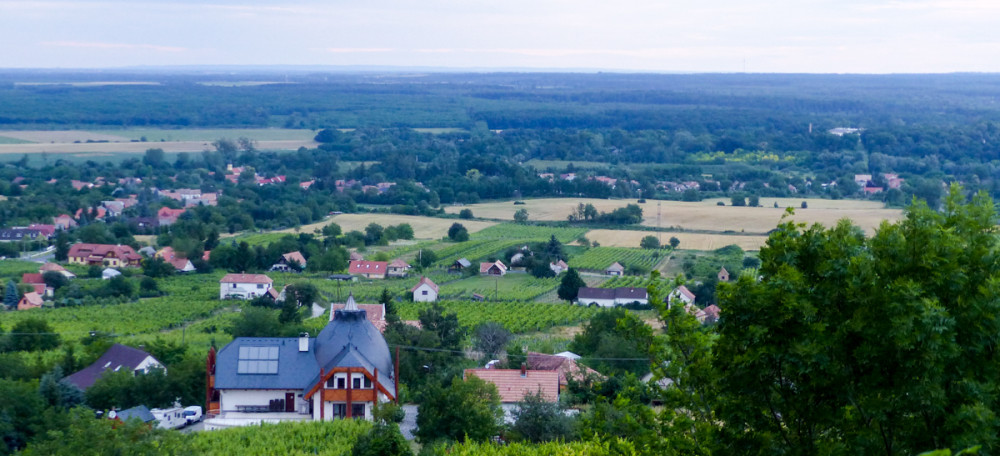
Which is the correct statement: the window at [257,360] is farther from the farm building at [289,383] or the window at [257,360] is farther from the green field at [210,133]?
the green field at [210,133]

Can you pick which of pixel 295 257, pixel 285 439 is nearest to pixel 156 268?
pixel 295 257

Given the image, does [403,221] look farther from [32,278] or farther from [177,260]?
[32,278]

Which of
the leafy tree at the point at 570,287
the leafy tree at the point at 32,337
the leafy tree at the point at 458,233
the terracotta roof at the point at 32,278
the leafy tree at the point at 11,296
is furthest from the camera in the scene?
the leafy tree at the point at 458,233

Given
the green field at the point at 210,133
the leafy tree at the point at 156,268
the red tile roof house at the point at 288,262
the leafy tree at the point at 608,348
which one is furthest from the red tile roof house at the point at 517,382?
the green field at the point at 210,133

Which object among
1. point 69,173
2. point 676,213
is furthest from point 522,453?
point 69,173

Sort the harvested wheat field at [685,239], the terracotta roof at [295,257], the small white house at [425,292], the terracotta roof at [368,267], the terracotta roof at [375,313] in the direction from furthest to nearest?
1. the harvested wheat field at [685,239]
2. the terracotta roof at [295,257]
3. the terracotta roof at [368,267]
4. the small white house at [425,292]
5. the terracotta roof at [375,313]

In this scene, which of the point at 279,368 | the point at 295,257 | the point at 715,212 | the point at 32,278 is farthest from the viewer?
the point at 715,212
